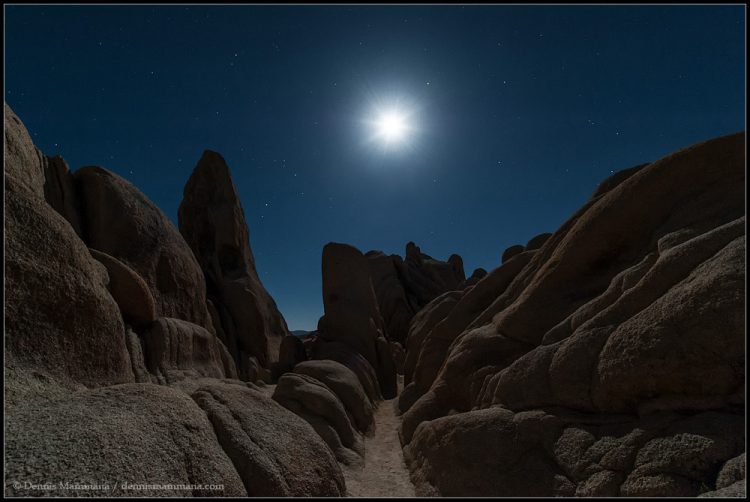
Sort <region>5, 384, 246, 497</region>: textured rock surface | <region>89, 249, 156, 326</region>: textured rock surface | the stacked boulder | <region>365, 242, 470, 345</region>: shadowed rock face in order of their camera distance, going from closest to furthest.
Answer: <region>5, 384, 246, 497</region>: textured rock surface, the stacked boulder, <region>89, 249, 156, 326</region>: textured rock surface, <region>365, 242, 470, 345</region>: shadowed rock face

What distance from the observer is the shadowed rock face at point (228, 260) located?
2467 centimetres

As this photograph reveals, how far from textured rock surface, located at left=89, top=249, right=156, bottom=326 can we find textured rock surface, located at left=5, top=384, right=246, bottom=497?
3.76 meters

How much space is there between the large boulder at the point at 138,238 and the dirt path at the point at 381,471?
7.65 meters

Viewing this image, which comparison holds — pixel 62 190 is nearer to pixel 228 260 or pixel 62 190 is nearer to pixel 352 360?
pixel 352 360

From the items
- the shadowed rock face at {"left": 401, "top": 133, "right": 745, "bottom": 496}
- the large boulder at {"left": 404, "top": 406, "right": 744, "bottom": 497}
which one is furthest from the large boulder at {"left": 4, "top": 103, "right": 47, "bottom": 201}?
the shadowed rock face at {"left": 401, "top": 133, "right": 745, "bottom": 496}

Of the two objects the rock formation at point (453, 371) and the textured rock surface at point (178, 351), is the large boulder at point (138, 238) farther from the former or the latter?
the textured rock surface at point (178, 351)

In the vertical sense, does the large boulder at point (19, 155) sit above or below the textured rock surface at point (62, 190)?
below

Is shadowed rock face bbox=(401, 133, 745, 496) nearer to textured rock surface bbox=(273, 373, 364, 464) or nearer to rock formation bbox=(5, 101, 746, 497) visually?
rock formation bbox=(5, 101, 746, 497)

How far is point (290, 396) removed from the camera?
36.2 ft

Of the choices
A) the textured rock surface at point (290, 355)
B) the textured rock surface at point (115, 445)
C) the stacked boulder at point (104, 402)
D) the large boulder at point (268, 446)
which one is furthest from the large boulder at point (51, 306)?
the textured rock surface at point (290, 355)

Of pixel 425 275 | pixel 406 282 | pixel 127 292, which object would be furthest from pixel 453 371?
pixel 425 275

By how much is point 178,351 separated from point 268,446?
4.79 m

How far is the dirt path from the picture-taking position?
8320 millimetres

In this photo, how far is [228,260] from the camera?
27.9 meters
